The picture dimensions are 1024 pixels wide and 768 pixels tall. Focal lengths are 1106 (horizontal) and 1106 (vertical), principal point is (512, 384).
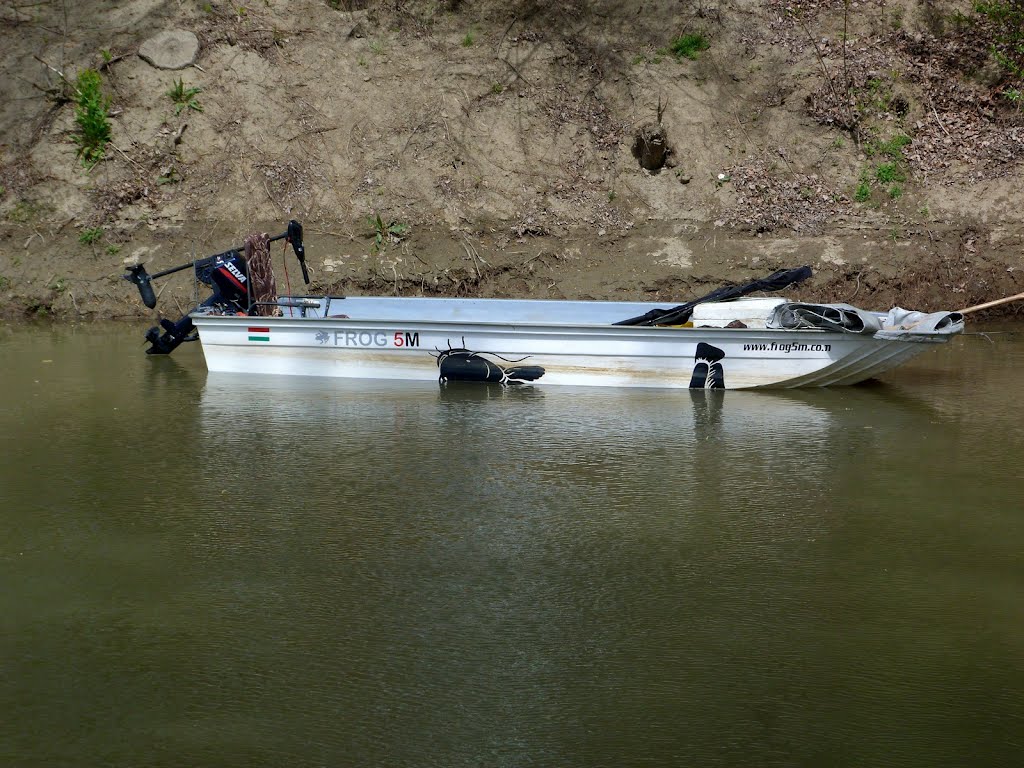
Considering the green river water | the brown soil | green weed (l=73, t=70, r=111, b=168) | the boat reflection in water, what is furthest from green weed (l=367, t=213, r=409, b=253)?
the green river water

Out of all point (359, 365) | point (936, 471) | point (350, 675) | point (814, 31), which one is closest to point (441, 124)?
point (814, 31)

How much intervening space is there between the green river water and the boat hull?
1037 millimetres

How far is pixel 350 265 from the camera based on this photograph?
1716 centimetres

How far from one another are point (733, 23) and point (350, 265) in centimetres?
875

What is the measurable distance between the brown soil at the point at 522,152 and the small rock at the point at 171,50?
0.19 m

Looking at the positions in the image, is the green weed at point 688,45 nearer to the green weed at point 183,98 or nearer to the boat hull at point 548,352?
the green weed at point 183,98

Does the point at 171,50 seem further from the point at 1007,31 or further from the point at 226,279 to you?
the point at 1007,31

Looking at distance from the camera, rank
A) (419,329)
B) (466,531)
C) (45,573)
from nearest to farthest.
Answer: (45,573)
(466,531)
(419,329)

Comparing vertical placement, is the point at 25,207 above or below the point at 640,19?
below

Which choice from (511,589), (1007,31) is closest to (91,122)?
(1007,31)

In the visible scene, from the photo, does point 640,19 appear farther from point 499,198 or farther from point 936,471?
point 936,471

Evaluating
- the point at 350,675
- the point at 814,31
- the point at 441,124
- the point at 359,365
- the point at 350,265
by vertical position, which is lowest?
the point at 350,675

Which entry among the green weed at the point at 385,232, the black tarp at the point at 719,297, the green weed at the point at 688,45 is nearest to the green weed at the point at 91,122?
the green weed at the point at 385,232

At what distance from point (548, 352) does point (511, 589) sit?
5651mm
